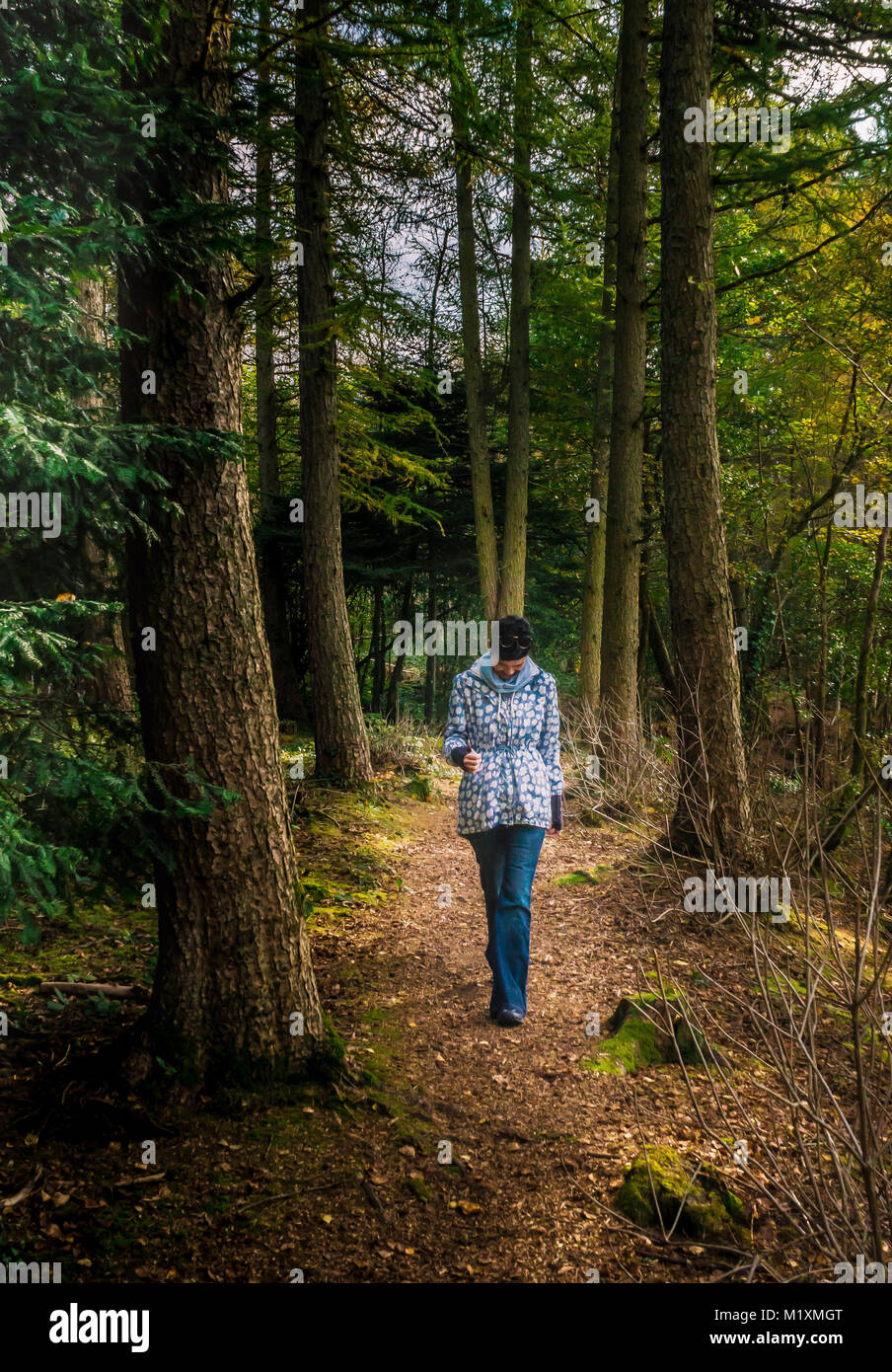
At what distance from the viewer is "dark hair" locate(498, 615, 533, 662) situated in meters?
4.32

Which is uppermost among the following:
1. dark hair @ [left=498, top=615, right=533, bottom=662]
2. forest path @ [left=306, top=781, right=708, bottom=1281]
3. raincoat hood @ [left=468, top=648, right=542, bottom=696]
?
dark hair @ [left=498, top=615, right=533, bottom=662]

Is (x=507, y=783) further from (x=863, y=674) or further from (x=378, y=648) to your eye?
(x=378, y=648)

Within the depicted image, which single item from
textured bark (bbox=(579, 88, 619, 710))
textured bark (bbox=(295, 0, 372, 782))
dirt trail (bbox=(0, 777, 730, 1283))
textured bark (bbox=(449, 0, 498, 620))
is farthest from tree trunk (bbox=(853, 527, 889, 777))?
textured bark (bbox=(449, 0, 498, 620))

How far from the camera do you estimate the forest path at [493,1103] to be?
2.77 m

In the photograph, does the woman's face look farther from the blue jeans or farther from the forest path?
the forest path

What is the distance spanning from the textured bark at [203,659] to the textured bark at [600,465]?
32.5 feet

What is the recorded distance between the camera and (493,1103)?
3.69 meters

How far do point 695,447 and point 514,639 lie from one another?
2.72 m

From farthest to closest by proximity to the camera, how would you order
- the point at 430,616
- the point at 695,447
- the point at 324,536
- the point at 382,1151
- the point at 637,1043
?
the point at 430,616, the point at 324,536, the point at 695,447, the point at 637,1043, the point at 382,1151

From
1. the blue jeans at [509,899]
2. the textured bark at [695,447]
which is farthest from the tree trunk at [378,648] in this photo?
the blue jeans at [509,899]

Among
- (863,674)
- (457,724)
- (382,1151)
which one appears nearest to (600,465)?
(863,674)

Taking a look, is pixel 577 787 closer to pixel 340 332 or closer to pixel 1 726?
pixel 340 332

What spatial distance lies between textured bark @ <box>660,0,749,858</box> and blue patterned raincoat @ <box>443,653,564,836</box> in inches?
68.6
